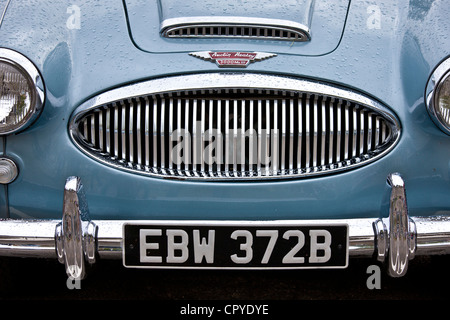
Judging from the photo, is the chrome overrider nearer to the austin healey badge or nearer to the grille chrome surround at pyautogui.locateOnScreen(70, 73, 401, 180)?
the grille chrome surround at pyautogui.locateOnScreen(70, 73, 401, 180)

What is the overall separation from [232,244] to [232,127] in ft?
1.33

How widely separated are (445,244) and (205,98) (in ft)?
3.17

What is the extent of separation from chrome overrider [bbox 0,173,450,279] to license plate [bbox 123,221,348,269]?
0.04 metres

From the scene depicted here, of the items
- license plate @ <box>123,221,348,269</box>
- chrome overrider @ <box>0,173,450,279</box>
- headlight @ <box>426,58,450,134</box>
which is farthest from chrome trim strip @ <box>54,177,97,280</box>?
headlight @ <box>426,58,450,134</box>

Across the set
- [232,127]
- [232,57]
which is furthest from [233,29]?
[232,127]

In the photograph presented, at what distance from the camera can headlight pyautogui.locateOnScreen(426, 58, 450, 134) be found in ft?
7.82

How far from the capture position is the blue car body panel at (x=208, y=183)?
2365 millimetres

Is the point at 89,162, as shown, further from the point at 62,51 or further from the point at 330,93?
the point at 330,93

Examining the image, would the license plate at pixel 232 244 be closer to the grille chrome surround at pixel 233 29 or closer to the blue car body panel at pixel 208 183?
the blue car body panel at pixel 208 183

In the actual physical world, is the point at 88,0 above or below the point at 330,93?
above

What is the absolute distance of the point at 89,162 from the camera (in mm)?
2361

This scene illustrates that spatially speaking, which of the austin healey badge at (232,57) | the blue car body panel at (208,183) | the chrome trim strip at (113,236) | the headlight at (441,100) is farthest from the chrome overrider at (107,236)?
the austin healey badge at (232,57)

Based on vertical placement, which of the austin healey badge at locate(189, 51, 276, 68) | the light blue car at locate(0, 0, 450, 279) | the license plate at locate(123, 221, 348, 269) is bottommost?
the license plate at locate(123, 221, 348, 269)

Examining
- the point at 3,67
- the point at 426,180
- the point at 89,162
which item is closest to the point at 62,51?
the point at 3,67
